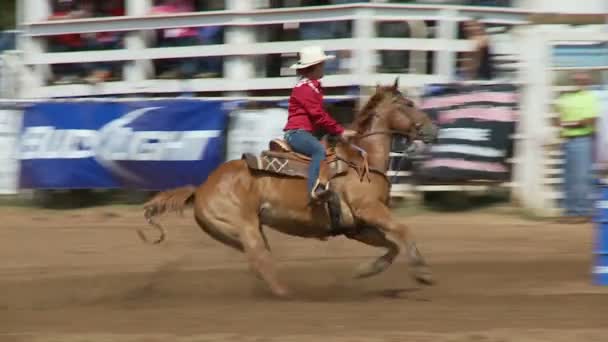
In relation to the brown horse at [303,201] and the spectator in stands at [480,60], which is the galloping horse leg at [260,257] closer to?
the brown horse at [303,201]

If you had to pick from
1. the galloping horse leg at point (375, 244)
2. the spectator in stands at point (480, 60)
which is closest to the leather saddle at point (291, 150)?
the galloping horse leg at point (375, 244)

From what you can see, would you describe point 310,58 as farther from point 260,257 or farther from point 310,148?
point 260,257

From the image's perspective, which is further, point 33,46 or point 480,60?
point 33,46

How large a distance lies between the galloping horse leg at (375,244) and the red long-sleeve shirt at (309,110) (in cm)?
88

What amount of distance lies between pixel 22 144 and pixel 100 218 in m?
1.65

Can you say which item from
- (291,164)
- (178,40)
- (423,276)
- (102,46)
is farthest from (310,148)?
(102,46)

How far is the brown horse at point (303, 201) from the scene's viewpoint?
9414mm

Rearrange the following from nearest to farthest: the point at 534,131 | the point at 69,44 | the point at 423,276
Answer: the point at 423,276 → the point at 534,131 → the point at 69,44

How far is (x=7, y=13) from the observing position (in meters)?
25.8

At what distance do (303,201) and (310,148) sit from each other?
0.45 m

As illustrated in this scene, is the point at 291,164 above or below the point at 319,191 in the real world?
above

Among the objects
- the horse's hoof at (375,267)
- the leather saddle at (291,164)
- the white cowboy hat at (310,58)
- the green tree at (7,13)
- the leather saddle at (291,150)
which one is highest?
the white cowboy hat at (310,58)

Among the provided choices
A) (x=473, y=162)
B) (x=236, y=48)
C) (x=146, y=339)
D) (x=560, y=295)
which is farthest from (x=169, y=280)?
(x=236, y=48)

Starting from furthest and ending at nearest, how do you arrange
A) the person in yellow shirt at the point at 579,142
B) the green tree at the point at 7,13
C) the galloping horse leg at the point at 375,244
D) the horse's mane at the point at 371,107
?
the green tree at the point at 7,13
the person in yellow shirt at the point at 579,142
the horse's mane at the point at 371,107
the galloping horse leg at the point at 375,244
